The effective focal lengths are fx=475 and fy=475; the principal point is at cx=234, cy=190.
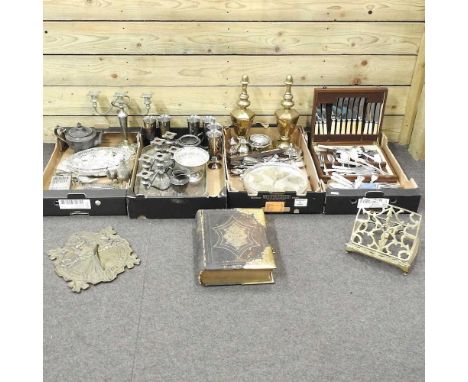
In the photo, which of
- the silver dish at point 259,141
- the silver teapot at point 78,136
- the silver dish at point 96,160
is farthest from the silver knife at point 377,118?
the silver teapot at point 78,136

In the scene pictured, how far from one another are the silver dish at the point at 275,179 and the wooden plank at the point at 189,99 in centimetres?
32

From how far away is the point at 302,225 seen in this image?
5.00 feet

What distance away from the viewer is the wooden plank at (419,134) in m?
1.81

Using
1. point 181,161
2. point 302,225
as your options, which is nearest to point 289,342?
point 302,225

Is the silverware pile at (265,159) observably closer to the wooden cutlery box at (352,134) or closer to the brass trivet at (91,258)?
the wooden cutlery box at (352,134)

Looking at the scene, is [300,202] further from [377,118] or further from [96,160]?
[96,160]

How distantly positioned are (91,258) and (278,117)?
86 centimetres

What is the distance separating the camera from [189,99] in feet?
5.99

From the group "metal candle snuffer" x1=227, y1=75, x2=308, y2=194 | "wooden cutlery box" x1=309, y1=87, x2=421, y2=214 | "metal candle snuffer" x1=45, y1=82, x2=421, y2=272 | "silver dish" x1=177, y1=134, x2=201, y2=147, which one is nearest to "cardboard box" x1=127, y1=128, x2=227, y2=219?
"metal candle snuffer" x1=45, y1=82, x2=421, y2=272

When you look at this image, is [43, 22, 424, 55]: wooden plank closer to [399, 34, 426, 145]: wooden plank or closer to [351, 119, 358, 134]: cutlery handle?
[399, 34, 426, 145]: wooden plank

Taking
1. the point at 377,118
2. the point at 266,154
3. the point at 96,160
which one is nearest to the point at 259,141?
the point at 266,154

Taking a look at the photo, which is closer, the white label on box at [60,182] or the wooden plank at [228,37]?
the white label on box at [60,182]

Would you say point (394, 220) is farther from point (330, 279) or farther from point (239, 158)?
point (239, 158)

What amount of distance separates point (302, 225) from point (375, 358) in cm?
50
